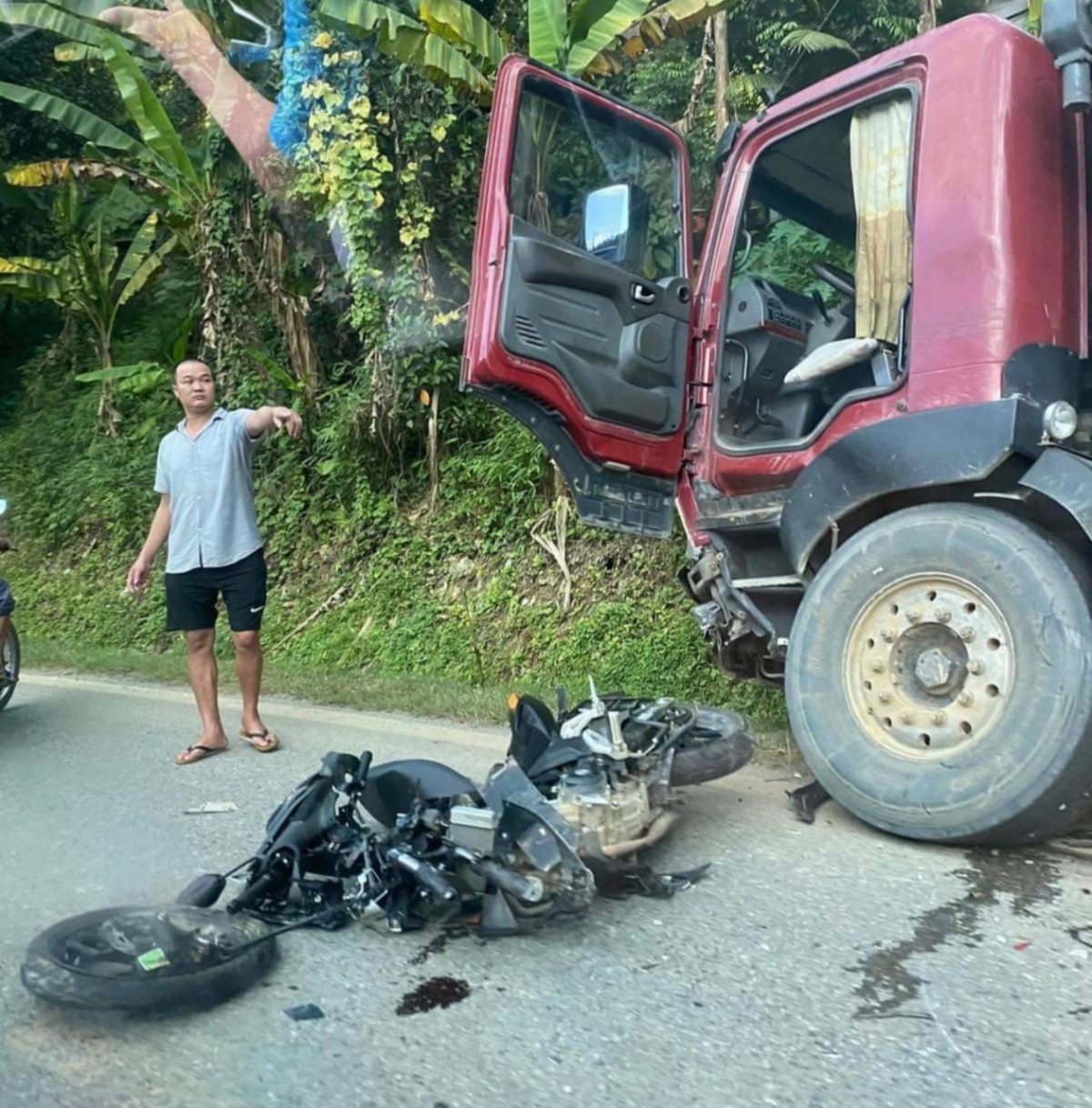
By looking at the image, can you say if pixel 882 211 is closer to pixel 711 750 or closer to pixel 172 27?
pixel 711 750

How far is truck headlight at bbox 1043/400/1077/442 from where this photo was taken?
128 inches

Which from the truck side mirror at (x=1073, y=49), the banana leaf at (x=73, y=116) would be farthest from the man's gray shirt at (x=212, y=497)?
the banana leaf at (x=73, y=116)

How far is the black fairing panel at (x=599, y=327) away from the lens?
13.4 feet

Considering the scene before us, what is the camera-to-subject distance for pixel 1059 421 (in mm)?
3268

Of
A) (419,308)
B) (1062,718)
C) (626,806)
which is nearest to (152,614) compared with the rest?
(419,308)

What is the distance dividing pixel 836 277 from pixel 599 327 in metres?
1.18

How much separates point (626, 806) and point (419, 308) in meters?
5.99

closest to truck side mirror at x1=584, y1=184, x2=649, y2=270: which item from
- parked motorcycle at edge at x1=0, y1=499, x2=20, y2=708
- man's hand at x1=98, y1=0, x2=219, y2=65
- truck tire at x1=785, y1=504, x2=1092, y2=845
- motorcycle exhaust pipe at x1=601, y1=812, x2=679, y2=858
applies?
truck tire at x1=785, y1=504, x2=1092, y2=845


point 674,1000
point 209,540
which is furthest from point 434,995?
point 209,540

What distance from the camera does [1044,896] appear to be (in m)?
2.94

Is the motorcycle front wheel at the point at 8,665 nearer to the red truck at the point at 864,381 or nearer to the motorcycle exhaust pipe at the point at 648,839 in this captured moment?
the red truck at the point at 864,381

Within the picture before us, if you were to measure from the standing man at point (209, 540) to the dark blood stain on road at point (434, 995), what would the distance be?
2609mm

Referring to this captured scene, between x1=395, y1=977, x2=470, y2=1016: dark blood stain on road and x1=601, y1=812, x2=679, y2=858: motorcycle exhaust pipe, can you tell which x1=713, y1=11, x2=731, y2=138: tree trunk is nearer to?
x1=601, y1=812, x2=679, y2=858: motorcycle exhaust pipe

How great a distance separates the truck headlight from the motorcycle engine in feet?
5.32
